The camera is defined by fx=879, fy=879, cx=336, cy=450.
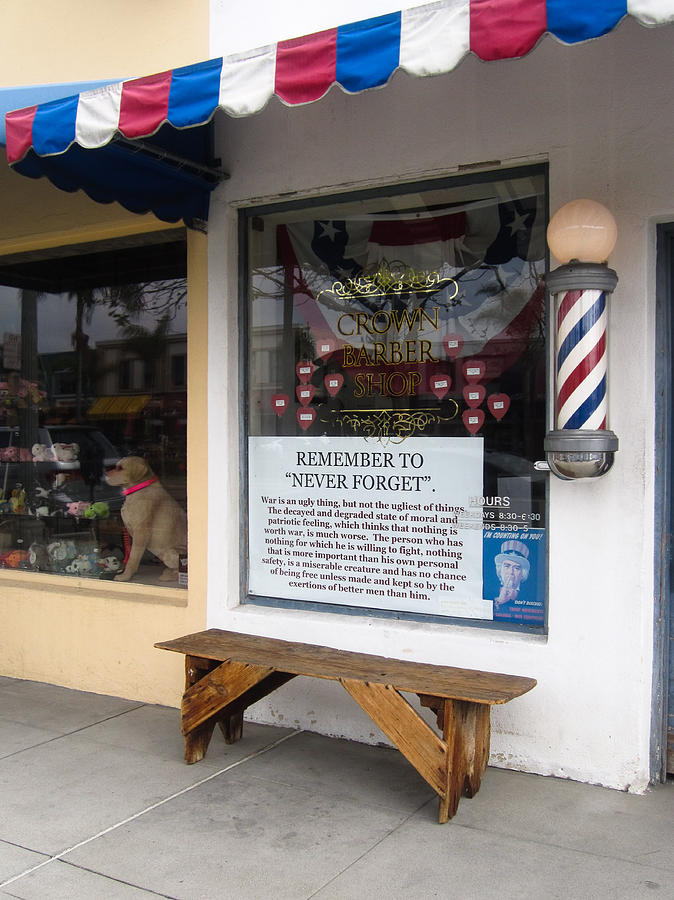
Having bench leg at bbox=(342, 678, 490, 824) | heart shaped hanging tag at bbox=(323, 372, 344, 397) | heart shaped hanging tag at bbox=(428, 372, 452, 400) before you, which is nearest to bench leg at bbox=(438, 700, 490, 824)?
bench leg at bbox=(342, 678, 490, 824)

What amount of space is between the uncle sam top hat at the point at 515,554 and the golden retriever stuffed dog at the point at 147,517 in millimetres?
2053

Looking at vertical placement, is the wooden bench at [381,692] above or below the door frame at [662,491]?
below

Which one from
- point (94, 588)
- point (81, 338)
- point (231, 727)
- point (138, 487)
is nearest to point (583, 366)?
point (231, 727)

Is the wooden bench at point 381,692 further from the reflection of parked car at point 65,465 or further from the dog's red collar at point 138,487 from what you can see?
the reflection of parked car at point 65,465

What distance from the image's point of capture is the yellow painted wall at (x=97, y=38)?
5.13m

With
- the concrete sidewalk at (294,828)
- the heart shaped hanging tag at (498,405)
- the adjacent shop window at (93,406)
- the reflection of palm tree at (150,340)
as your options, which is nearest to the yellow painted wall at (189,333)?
the adjacent shop window at (93,406)

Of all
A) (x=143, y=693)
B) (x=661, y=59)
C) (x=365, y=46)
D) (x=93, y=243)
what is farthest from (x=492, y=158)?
(x=143, y=693)

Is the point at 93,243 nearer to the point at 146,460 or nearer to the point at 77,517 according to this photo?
the point at 146,460

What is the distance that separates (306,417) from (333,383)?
0.25 m

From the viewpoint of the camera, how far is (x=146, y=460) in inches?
227

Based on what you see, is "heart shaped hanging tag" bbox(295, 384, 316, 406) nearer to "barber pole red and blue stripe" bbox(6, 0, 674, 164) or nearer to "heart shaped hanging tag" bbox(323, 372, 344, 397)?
"heart shaped hanging tag" bbox(323, 372, 344, 397)

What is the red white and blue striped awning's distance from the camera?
290 cm

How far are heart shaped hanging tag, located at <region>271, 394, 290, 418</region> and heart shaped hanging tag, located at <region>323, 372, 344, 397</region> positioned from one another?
260mm

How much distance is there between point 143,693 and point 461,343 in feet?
9.34
